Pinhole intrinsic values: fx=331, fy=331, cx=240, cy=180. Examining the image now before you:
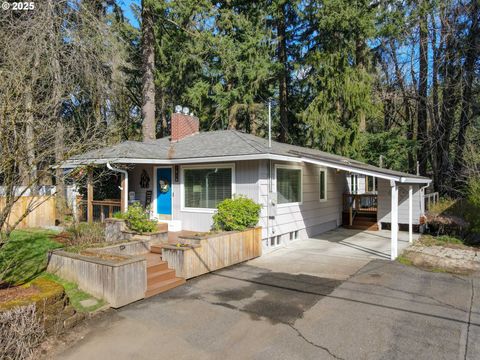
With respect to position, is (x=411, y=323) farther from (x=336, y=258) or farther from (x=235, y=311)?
(x=336, y=258)

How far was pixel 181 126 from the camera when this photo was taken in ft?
42.2

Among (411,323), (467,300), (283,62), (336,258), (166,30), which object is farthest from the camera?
(283,62)

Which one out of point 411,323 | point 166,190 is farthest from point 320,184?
point 411,323

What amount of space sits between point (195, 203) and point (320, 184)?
203 inches

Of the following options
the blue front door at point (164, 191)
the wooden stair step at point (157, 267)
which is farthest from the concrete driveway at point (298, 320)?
the blue front door at point (164, 191)

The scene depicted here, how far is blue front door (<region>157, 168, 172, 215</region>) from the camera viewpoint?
1074 centimetres

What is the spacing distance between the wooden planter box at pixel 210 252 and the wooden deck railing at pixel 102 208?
3.89 meters

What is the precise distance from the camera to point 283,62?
65.0ft

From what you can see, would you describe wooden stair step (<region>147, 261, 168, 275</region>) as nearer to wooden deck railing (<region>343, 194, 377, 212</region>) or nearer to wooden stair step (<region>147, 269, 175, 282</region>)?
wooden stair step (<region>147, 269, 175, 282</region>)

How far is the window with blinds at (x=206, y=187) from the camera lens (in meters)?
9.68

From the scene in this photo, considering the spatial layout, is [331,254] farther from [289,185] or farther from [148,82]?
[148,82]

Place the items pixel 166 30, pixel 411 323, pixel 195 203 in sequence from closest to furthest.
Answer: pixel 411 323, pixel 195 203, pixel 166 30

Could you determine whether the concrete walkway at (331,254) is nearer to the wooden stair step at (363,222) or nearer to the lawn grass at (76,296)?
the wooden stair step at (363,222)

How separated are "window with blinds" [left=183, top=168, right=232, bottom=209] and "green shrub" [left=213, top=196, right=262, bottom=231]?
1.05m
